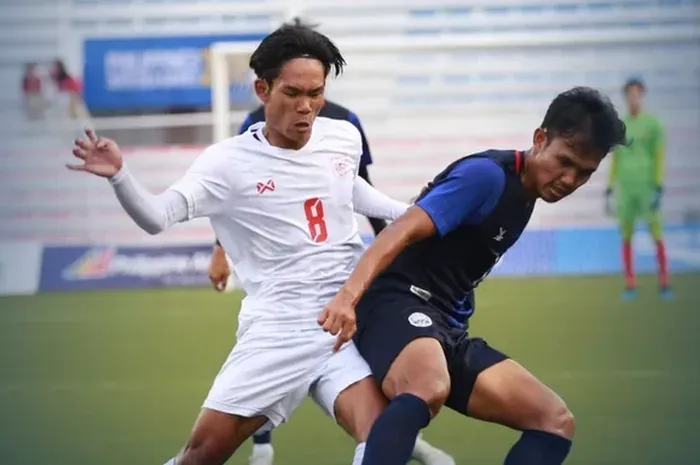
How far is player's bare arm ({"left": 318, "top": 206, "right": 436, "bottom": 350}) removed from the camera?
3.75 meters

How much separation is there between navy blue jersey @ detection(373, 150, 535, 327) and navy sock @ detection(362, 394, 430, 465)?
0.52m

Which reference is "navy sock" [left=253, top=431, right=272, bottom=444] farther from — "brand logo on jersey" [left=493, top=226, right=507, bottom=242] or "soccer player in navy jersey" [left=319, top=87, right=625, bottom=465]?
"brand logo on jersey" [left=493, top=226, right=507, bottom=242]

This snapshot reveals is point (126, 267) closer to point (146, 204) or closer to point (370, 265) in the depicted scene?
point (146, 204)

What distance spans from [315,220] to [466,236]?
0.57 metres

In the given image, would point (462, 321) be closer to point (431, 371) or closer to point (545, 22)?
point (431, 371)

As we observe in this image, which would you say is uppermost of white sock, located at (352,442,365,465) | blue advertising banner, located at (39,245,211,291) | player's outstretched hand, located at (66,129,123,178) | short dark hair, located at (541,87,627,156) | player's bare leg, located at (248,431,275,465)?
short dark hair, located at (541,87,627,156)

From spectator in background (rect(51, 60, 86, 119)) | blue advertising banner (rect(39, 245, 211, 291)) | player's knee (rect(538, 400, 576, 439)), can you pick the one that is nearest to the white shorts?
player's knee (rect(538, 400, 576, 439))

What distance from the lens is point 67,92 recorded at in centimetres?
1805

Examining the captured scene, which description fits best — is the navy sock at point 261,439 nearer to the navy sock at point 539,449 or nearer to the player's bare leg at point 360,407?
the player's bare leg at point 360,407

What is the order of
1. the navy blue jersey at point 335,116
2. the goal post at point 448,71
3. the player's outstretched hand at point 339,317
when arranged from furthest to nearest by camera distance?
the goal post at point 448,71 → the navy blue jersey at point 335,116 → the player's outstretched hand at point 339,317

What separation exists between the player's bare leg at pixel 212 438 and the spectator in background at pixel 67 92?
14.4m

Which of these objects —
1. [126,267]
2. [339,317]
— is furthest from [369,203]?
[126,267]

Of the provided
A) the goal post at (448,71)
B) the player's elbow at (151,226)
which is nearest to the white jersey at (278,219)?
the player's elbow at (151,226)

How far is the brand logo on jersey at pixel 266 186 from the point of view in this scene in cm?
441
